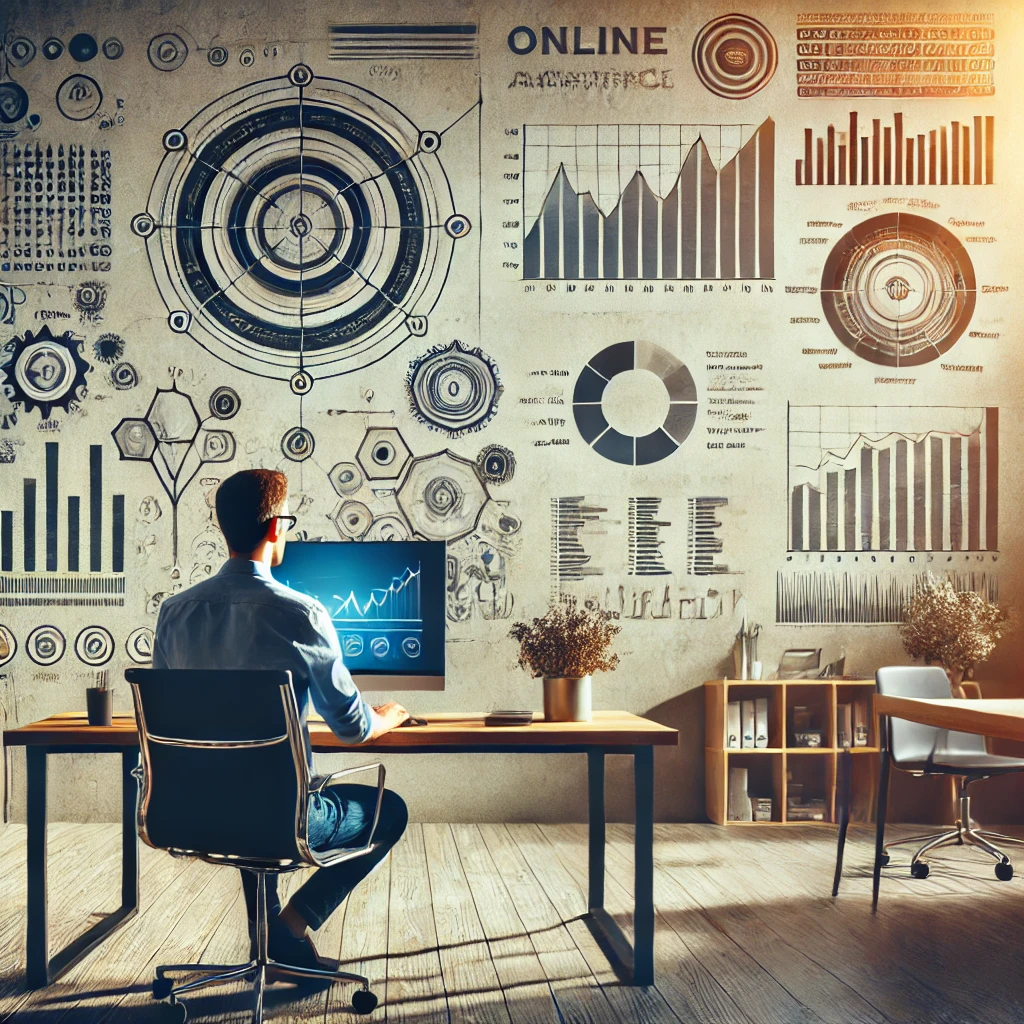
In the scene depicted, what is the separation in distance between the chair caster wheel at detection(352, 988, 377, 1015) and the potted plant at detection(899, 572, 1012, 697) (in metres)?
3.29

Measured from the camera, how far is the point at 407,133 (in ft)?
17.8

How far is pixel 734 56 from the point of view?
5.45 meters

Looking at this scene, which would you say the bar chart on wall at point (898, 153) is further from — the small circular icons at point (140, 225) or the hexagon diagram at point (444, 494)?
the small circular icons at point (140, 225)

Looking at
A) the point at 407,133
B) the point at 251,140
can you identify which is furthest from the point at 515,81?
the point at 251,140

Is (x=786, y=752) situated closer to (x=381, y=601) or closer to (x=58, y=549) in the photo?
(x=381, y=601)

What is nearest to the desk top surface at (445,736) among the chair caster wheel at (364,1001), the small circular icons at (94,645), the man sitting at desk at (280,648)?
the man sitting at desk at (280,648)

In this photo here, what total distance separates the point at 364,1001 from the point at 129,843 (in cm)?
136

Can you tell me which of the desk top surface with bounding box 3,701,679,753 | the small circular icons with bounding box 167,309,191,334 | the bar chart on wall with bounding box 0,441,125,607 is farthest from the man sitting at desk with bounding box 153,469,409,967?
the small circular icons with bounding box 167,309,191,334

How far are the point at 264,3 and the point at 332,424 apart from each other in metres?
2.28

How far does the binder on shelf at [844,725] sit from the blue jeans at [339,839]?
114 inches

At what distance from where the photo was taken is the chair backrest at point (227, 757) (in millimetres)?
2410

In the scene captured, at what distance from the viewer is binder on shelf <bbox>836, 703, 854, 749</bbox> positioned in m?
5.12

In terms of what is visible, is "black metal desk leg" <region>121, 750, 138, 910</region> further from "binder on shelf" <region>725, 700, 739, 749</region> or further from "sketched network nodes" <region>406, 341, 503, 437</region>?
"binder on shelf" <region>725, 700, 739, 749</region>

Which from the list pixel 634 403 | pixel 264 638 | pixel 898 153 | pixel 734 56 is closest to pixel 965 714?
pixel 264 638
